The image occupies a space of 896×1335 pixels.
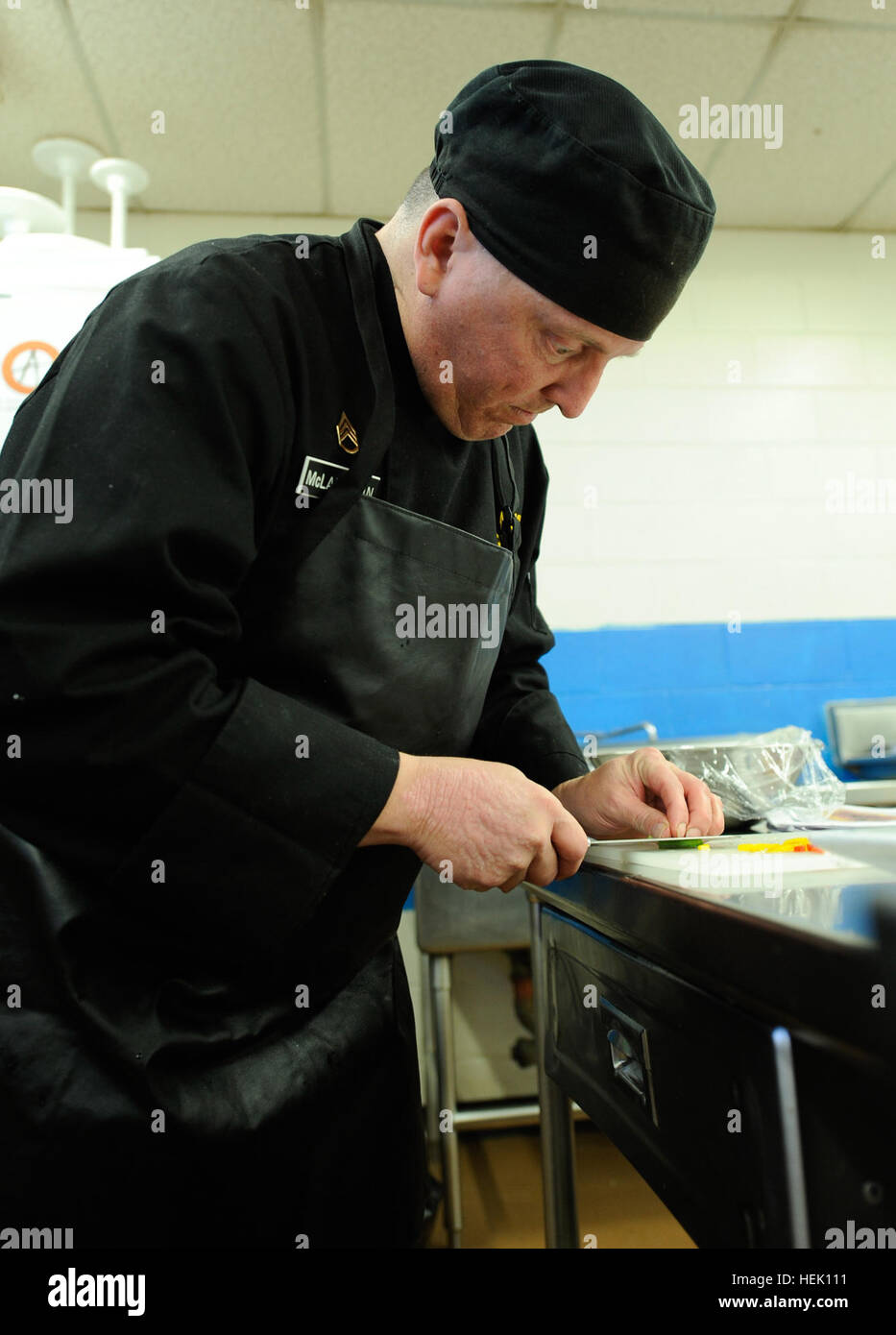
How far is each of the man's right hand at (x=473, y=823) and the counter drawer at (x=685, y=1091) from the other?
108mm

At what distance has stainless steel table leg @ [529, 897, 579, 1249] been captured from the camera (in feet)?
3.15

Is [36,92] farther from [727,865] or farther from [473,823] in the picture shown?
[727,865]

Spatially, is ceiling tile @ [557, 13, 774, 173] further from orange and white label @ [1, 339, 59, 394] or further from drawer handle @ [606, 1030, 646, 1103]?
drawer handle @ [606, 1030, 646, 1103]

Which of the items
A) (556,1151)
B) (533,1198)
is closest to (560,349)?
(556,1151)

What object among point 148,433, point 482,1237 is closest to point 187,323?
point 148,433

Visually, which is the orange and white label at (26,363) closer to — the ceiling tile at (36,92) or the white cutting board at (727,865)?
the ceiling tile at (36,92)

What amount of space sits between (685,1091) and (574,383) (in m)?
0.59

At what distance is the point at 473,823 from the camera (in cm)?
62

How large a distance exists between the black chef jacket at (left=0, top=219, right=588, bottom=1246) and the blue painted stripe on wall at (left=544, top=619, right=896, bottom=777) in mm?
1543

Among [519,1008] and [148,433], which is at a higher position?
[148,433]

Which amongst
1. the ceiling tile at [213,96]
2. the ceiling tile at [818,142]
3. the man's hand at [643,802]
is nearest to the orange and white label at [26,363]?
the ceiling tile at [213,96]

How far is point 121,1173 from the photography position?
626mm

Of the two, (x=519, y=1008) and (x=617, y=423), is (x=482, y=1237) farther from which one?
(x=617, y=423)
